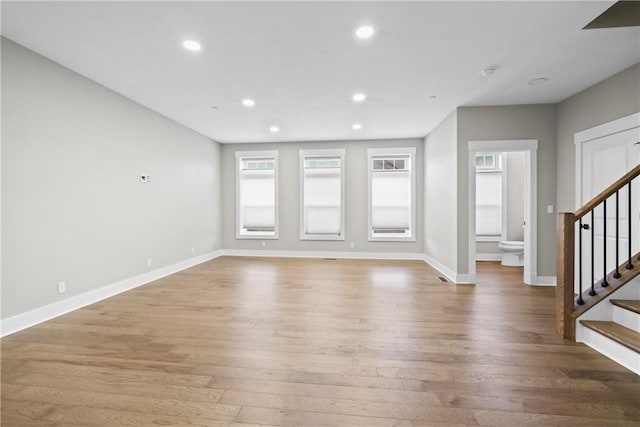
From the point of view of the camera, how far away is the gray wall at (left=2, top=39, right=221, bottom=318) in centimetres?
278

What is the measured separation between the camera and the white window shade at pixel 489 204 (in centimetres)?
658

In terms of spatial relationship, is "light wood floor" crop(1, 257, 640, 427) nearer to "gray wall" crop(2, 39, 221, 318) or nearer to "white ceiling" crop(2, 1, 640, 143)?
"gray wall" crop(2, 39, 221, 318)

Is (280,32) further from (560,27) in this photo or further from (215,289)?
(215,289)

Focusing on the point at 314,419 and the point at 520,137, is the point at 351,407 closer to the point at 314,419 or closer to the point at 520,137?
the point at 314,419

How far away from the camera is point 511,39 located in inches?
106

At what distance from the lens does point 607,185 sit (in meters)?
3.56

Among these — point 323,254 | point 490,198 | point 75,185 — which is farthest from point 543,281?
point 75,185

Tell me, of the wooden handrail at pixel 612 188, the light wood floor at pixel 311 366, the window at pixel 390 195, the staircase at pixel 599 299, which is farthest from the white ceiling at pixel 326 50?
the light wood floor at pixel 311 366

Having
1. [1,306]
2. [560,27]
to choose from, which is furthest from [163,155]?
[560,27]

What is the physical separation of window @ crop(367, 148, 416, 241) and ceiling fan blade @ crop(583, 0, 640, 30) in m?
4.27

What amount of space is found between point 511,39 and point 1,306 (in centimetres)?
551

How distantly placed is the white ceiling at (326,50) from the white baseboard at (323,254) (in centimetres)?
350

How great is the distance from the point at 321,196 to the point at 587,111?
4936 mm

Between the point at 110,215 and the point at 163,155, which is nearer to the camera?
the point at 110,215
